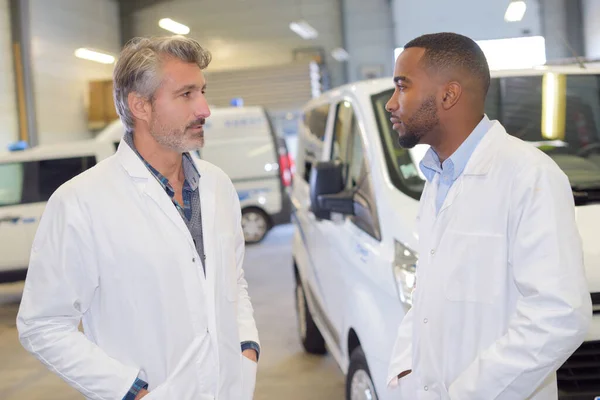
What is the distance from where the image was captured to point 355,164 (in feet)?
11.0

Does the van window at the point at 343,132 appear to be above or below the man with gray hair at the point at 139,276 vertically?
above

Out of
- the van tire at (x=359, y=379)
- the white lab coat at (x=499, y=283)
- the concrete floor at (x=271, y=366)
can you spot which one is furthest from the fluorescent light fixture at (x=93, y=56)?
the white lab coat at (x=499, y=283)

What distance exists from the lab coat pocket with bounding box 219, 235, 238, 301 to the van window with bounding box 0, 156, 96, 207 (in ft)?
19.9

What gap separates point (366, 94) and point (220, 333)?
1790mm

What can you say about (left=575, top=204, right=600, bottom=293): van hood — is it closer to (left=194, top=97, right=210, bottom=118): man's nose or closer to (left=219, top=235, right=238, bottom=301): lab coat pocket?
(left=219, top=235, right=238, bottom=301): lab coat pocket

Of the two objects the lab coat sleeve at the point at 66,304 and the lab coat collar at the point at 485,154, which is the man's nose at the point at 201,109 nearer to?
the lab coat sleeve at the point at 66,304

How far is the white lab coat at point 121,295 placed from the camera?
1699 mm

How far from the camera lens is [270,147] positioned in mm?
10570

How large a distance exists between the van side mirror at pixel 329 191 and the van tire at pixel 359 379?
2.01ft

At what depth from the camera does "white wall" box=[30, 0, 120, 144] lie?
13.3m

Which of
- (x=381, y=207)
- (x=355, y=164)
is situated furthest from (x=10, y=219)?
(x=381, y=207)

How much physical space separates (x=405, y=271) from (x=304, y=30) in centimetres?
1365

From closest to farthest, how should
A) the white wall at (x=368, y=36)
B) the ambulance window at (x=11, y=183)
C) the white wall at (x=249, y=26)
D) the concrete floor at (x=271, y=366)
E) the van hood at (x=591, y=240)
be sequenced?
the van hood at (x=591, y=240)
the concrete floor at (x=271, y=366)
the ambulance window at (x=11, y=183)
the white wall at (x=368, y=36)
the white wall at (x=249, y=26)

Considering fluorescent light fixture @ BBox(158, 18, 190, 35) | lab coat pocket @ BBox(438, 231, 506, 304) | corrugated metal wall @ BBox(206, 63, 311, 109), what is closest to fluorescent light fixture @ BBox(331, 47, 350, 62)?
corrugated metal wall @ BBox(206, 63, 311, 109)
